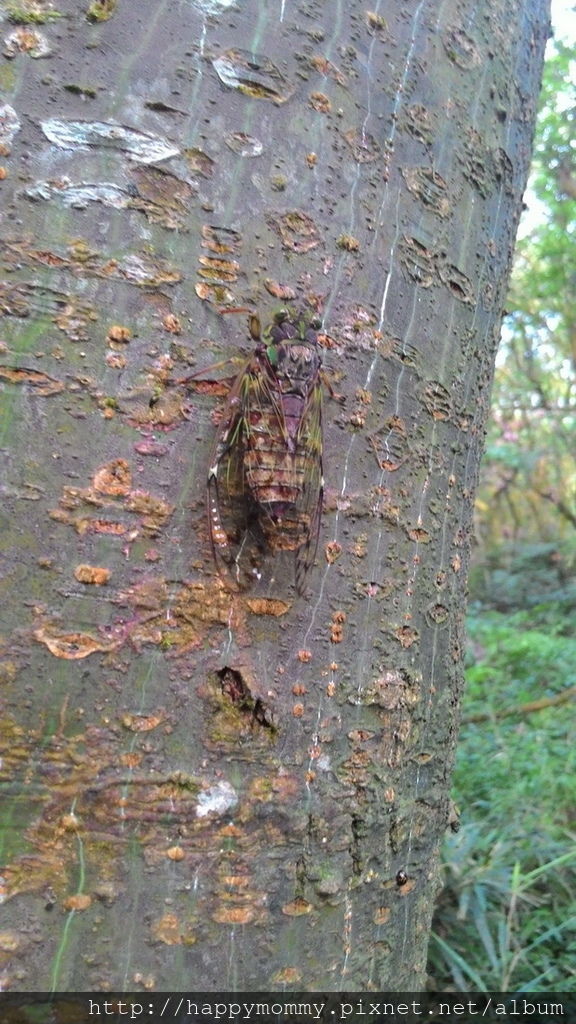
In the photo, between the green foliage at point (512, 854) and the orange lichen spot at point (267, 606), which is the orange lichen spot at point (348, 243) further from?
the green foliage at point (512, 854)

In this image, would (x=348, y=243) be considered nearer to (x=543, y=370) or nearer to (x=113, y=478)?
(x=113, y=478)

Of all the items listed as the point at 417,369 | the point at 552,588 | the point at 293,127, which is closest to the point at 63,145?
the point at 293,127

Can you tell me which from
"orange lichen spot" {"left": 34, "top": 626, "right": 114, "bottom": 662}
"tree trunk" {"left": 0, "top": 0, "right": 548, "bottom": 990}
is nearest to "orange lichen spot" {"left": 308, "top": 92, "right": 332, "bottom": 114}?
"tree trunk" {"left": 0, "top": 0, "right": 548, "bottom": 990}

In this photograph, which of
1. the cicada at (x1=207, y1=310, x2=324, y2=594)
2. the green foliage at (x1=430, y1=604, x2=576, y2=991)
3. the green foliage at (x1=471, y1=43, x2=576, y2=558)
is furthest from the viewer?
the green foliage at (x1=471, y1=43, x2=576, y2=558)

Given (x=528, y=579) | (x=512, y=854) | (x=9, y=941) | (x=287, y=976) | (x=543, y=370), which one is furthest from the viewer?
(x=543, y=370)

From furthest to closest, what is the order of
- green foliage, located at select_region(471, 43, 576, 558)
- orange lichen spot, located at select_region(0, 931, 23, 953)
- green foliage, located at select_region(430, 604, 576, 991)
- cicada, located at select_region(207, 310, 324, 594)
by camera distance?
1. green foliage, located at select_region(471, 43, 576, 558)
2. green foliage, located at select_region(430, 604, 576, 991)
3. cicada, located at select_region(207, 310, 324, 594)
4. orange lichen spot, located at select_region(0, 931, 23, 953)

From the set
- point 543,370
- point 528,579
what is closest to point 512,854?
point 528,579

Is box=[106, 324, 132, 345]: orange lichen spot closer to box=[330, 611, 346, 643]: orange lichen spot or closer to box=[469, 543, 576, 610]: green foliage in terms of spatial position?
box=[330, 611, 346, 643]: orange lichen spot
